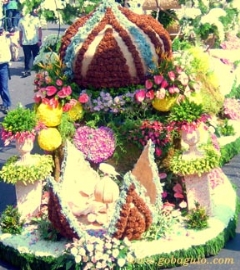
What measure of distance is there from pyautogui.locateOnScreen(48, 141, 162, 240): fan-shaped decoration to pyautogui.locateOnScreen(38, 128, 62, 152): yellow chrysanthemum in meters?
0.14

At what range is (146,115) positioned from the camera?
6594 mm

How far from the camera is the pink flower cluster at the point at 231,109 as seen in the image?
9530 mm

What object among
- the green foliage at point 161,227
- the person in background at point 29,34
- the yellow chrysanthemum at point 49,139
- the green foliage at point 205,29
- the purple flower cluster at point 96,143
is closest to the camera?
the green foliage at point 161,227

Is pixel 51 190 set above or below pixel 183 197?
above

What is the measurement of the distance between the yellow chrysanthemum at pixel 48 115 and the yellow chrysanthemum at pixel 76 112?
15 centimetres

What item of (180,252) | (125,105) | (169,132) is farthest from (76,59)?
(180,252)

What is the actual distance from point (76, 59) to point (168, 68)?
0.92m

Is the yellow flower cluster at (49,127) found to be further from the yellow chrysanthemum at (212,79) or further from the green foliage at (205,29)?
the green foliage at (205,29)

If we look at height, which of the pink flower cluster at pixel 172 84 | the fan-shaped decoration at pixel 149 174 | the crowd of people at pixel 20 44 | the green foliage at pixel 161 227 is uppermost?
the pink flower cluster at pixel 172 84

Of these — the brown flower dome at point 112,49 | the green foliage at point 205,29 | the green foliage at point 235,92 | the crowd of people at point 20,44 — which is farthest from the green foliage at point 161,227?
the crowd of people at point 20,44

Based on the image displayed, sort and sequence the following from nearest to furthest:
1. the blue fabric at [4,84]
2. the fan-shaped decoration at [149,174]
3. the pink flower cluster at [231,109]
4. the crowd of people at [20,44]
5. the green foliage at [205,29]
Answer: the fan-shaped decoration at [149,174], the green foliage at [205,29], the pink flower cluster at [231,109], the crowd of people at [20,44], the blue fabric at [4,84]

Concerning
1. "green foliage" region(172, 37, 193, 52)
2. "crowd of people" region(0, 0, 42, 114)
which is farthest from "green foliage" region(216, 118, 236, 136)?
"crowd of people" region(0, 0, 42, 114)

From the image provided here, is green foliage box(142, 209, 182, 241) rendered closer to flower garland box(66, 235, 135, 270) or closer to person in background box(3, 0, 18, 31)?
flower garland box(66, 235, 135, 270)

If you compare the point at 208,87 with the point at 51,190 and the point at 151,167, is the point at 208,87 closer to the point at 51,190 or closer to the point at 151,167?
the point at 151,167
